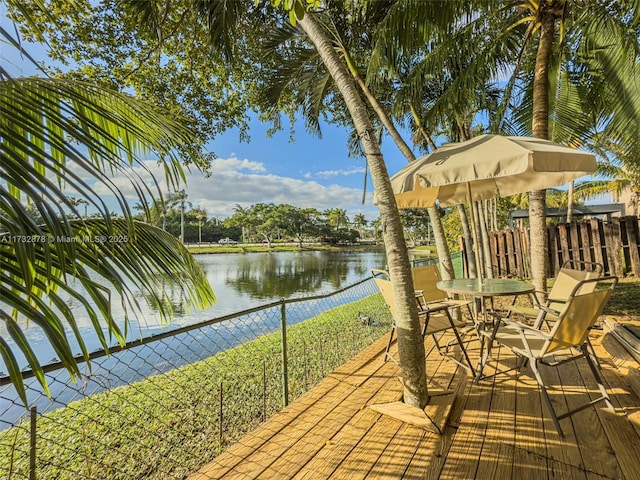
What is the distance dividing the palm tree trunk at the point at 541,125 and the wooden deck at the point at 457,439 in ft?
5.11

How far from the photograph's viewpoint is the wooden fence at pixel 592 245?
7141 mm

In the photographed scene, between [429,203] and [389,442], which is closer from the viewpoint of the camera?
[389,442]

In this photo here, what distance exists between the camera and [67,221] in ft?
2.69

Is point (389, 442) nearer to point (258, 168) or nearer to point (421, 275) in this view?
point (421, 275)

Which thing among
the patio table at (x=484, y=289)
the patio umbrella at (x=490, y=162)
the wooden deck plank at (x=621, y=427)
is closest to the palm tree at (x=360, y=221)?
the patio table at (x=484, y=289)

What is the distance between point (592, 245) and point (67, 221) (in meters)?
10.1

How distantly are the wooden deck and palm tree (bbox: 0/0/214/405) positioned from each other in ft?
3.58

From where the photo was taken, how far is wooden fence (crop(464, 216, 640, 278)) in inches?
281

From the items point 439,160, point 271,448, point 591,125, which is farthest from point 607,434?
point 591,125

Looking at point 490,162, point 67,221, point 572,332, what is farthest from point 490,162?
point 67,221

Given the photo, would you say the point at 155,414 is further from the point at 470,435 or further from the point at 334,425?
the point at 470,435

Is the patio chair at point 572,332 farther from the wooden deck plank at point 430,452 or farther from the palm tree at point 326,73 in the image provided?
the palm tree at point 326,73

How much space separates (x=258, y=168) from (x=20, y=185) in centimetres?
4870

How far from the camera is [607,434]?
1.92 m
